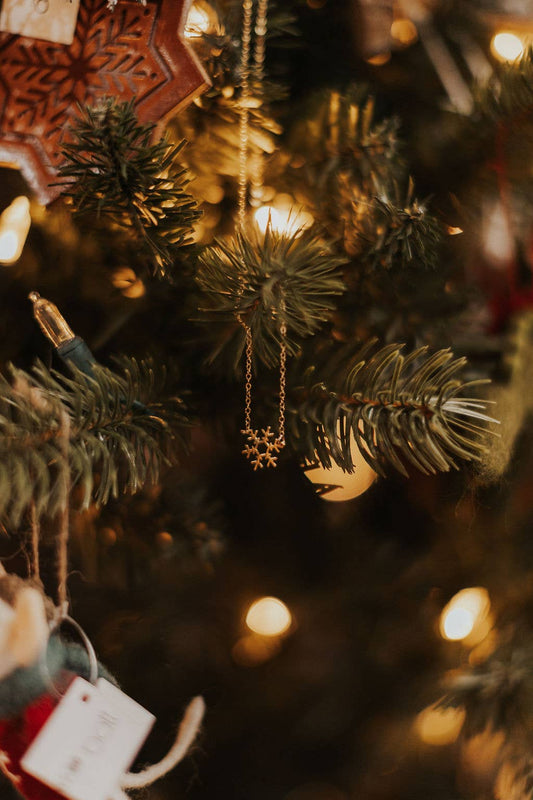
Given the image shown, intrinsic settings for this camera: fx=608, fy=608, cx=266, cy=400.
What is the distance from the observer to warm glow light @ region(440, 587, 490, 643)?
1.58 ft

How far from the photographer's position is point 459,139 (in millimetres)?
457

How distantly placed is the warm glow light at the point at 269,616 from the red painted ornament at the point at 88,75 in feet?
1.09

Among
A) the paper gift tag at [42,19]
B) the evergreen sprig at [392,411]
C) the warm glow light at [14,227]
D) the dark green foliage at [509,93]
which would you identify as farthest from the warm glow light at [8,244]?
the dark green foliage at [509,93]

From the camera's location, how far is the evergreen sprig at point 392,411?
328 millimetres

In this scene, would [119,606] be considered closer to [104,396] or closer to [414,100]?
[104,396]

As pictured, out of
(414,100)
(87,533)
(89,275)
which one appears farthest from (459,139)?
(87,533)

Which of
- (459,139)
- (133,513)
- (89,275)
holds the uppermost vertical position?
(459,139)

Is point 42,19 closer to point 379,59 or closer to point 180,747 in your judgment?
point 379,59

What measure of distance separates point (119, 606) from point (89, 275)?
0.82 feet

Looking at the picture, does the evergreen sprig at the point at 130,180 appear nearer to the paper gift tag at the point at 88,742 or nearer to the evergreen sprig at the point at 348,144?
the evergreen sprig at the point at 348,144

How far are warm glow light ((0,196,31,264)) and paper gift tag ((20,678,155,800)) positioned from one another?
30 cm

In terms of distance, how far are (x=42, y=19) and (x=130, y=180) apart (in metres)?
0.16

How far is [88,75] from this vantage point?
1.27ft

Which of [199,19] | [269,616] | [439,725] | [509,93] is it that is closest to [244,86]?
[199,19]
